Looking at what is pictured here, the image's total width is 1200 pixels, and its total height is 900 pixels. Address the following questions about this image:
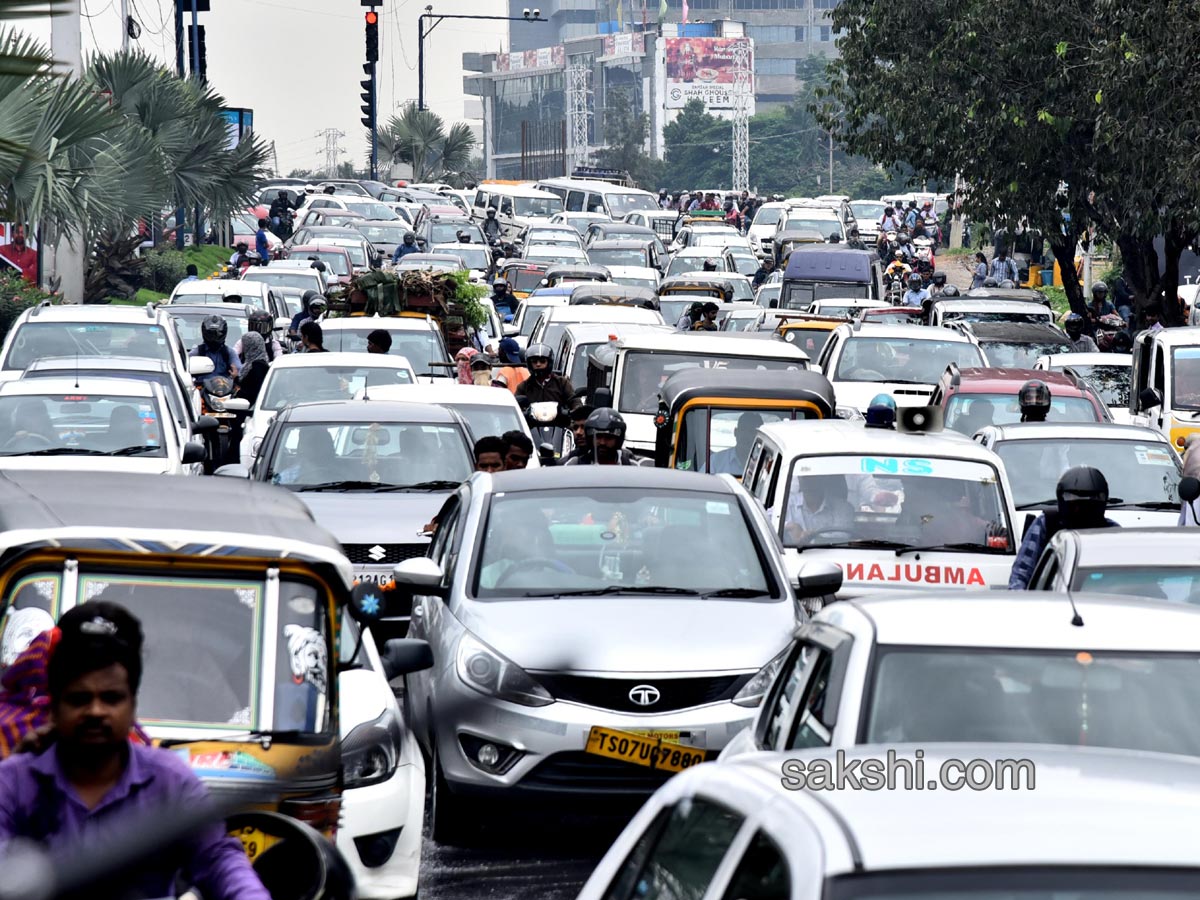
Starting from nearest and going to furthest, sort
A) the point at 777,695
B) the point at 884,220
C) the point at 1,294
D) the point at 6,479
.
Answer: the point at 777,695
the point at 6,479
the point at 1,294
the point at 884,220

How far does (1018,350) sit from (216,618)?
64.2ft

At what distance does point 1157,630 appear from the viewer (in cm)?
639

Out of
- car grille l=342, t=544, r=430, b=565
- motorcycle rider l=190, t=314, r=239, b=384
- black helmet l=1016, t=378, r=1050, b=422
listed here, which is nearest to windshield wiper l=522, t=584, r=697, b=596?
car grille l=342, t=544, r=430, b=565

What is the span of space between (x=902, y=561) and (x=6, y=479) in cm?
578

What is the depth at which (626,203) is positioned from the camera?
2864 inches

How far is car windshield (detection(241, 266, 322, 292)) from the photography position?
116 feet

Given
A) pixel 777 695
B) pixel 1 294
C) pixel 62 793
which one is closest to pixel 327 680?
pixel 777 695

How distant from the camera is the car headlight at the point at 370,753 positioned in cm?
759

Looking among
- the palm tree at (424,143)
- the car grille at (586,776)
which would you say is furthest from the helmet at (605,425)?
the palm tree at (424,143)

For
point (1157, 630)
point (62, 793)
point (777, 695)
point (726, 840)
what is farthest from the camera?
point (777, 695)

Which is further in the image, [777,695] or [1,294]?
[1,294]

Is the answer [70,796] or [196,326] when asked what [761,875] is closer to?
[70,796]

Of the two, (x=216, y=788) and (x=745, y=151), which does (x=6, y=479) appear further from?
(x=745, y=151)

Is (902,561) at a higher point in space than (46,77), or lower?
lower
